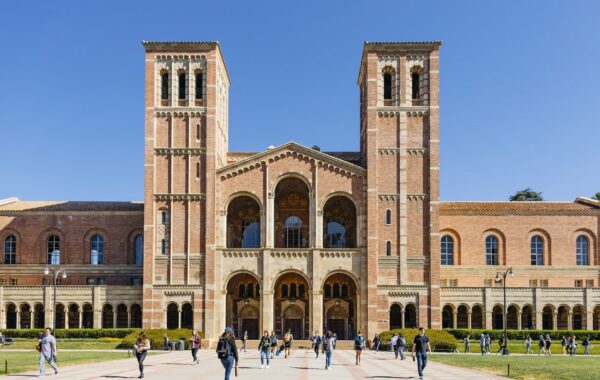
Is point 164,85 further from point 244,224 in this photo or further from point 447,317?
point 447,317

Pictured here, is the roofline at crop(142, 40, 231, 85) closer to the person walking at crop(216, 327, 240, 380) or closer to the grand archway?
the grand archway

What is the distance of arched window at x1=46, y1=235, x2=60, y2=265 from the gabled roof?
59.1 ft

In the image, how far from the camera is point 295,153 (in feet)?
206

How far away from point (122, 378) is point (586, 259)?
52006 millimetres

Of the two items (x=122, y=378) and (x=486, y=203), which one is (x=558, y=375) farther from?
(x=486, y=203)

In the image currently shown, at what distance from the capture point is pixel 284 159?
63.0 m

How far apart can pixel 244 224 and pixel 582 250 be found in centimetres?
3084

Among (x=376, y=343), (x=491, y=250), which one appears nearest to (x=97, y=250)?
(x=376, y=343)

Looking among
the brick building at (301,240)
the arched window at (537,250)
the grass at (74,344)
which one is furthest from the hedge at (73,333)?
the arched window at (537,250)

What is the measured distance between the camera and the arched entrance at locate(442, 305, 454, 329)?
63.6 meters

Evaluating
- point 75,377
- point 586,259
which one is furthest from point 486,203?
point 75,377

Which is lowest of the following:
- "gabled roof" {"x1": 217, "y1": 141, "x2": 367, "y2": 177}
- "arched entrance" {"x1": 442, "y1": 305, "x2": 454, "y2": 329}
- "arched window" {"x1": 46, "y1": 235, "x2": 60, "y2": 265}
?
"arched entrance" {"x1": 442, "y1": 305, "x2": 454, "y2": 329}

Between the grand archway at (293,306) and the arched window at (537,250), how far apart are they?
2104 cm

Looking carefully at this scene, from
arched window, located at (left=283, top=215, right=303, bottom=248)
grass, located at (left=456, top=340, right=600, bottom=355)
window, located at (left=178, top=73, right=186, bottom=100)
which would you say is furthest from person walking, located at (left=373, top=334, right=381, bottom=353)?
window, located at (left=178, top=73, right=186, bottom=100)
